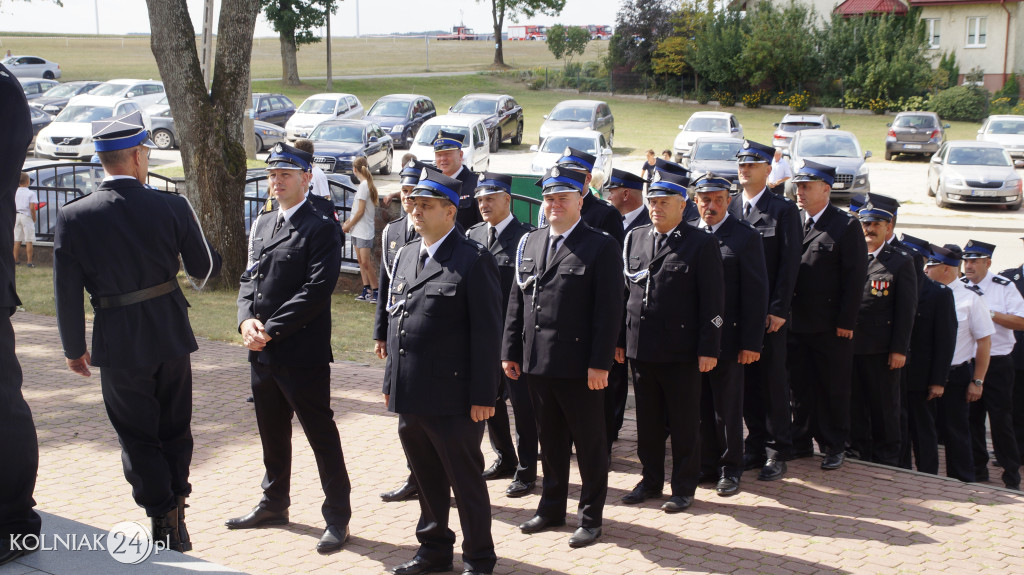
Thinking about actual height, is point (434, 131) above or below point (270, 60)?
below

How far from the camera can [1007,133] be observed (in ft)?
106

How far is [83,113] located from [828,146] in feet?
69.9

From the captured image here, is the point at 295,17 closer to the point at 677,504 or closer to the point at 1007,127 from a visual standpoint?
the point at 1007,127

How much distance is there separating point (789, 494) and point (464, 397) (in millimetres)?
2857

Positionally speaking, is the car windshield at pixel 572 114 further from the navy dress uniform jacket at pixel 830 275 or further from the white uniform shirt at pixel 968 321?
the navy dress uniform jacket at pixel 830 275

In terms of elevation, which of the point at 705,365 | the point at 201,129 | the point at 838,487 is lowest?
the point at 838,487

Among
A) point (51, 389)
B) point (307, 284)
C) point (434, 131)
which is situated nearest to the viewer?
point (307, 284)

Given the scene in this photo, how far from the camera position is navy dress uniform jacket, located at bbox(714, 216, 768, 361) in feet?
21.0

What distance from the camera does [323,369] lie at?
5.46 meters

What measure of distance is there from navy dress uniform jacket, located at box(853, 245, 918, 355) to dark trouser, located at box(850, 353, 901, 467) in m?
0.15

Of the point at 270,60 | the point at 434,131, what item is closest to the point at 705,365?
the point at 434,131

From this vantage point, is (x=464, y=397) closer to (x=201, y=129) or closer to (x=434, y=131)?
(x=201, y=129)

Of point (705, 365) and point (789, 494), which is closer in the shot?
point (705, 365)

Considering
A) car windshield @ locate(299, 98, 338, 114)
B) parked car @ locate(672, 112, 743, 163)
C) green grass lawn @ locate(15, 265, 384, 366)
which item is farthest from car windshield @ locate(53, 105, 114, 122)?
parked car @ locate(672, 112, 743, 163)
